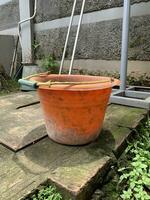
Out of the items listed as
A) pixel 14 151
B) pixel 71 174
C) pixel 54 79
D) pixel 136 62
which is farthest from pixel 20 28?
pixel 71 174

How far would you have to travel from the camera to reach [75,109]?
1.20 metres

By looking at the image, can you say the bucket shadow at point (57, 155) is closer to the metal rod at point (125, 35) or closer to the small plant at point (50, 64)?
the metal rod at point (125, 35)

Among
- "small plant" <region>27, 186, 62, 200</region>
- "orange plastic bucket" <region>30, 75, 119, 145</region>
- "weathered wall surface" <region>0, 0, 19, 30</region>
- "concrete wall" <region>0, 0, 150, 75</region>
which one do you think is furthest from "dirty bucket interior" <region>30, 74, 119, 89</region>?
"weathered wall surface" <region>0, 0, 19, 30</region>

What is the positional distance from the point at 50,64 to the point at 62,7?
0.87 meters

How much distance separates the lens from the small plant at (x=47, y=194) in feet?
3.02

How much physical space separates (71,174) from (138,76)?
175 cm

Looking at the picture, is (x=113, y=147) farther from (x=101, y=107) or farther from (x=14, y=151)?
(x=14, y=151)

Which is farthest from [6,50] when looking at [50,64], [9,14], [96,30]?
[96,30]

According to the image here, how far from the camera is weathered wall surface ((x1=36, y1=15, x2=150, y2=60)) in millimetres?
2400

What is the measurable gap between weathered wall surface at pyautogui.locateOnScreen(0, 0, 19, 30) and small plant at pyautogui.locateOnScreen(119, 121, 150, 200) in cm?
387

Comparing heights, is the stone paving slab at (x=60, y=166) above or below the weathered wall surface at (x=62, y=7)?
below

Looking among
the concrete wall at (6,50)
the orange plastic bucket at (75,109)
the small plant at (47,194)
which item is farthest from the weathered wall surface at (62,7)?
the small plant at (47,194)

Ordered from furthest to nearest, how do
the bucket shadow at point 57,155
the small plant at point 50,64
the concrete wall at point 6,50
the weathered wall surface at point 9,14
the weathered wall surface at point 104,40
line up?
the weathered wall surface at point 9,14, the concrete wall at point 6,50, the small plant at point 50,64, the weathered wall surface at point 104,40, the bucket shadow at point 57,155

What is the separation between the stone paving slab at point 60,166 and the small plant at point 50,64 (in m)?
2.03
